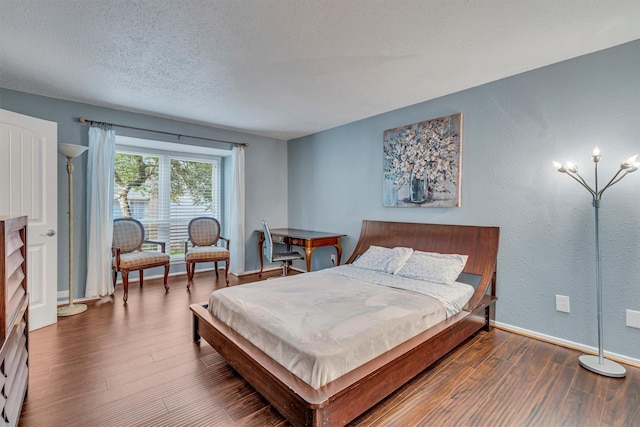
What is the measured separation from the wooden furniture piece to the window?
2.87 m

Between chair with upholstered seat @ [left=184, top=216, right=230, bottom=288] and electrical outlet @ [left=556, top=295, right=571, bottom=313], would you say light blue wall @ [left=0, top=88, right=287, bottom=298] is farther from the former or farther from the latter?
electrical outlet @ [left=556, top=295, right=571, bottom=313]

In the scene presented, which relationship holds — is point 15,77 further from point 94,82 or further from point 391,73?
point 391,73

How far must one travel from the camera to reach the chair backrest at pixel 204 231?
4.76 meters

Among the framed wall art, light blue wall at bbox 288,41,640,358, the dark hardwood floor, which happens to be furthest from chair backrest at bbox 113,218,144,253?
light blue wall at bbox 288,41,640,358

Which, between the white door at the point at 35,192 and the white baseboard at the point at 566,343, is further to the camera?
the white door at the point at 35,192

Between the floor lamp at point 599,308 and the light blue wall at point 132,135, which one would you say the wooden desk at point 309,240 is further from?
the floor lamp at point 599,308

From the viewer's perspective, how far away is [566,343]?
2.48 meters

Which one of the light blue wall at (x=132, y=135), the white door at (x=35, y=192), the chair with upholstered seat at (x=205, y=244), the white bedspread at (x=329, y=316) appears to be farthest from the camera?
the chair with upholstered seat at (x=205, y=244)

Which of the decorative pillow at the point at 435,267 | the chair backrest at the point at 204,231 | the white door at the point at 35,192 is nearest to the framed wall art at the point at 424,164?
the decorative pillow at the point at 435,267

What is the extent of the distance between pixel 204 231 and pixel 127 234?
1.07m

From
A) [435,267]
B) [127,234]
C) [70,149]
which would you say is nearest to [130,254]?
[127,234]

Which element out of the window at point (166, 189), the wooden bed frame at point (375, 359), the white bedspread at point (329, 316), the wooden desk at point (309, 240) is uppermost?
the window at point (166, 189)

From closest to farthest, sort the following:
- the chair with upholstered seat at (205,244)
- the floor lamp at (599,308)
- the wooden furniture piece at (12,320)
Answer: the wooden furniture piece at (12,320) → the floor lamp at (599,308) → the chair with upholstered seat at (205,244)

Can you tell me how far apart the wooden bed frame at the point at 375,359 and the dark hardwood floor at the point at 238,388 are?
13cm
